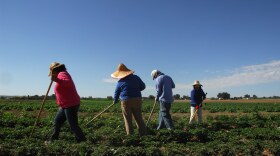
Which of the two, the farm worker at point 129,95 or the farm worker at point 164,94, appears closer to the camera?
the farm worker at point 129,95

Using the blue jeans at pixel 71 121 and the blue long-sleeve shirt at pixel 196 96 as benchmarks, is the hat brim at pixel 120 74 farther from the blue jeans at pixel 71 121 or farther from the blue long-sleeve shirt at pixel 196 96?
the blue long-sleeve shirt at pixel 196 96

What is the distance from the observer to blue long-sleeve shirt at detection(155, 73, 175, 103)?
373 inches

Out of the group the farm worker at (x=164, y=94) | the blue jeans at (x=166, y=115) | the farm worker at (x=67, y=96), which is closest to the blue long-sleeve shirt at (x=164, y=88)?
the farm worker at (x=164, y=94)

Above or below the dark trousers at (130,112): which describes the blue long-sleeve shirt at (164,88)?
above

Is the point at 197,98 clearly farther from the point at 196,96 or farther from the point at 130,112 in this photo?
the point at 130,112

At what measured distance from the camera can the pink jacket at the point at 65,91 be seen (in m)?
7.14

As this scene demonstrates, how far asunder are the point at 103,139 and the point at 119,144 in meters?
0.54

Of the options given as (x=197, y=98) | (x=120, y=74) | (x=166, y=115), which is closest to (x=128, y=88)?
(x=120, y=74)

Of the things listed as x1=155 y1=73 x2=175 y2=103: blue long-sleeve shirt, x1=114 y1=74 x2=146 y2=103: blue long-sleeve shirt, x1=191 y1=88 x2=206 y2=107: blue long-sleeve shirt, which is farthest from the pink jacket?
x1=191 y1=88 x2=206 y2=107: blue long-sleeve shirt

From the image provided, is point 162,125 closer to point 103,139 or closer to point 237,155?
point 103,139

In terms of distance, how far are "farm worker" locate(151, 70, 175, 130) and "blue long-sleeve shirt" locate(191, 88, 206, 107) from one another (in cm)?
232

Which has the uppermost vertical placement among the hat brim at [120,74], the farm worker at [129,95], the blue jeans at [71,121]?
the hat brim at [120,74]

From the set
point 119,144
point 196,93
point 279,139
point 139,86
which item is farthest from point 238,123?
point 119,144

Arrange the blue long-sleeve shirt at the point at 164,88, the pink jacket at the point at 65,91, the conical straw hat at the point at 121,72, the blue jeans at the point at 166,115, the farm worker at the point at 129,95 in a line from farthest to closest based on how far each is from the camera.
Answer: the blue long-sleeve shirt at the point at 164,88
the blue jeans at the point at 166,115
the conical straw hat at the point at 121,72
the farm worker at the point at 129,95
the pink jacket at the point at 65,91
